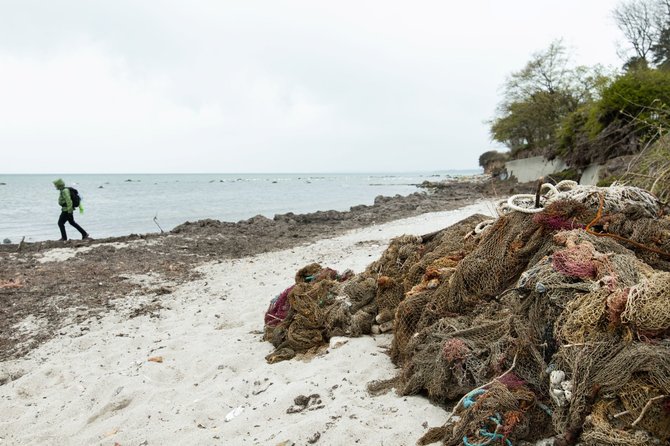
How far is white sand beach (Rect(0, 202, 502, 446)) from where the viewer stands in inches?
139

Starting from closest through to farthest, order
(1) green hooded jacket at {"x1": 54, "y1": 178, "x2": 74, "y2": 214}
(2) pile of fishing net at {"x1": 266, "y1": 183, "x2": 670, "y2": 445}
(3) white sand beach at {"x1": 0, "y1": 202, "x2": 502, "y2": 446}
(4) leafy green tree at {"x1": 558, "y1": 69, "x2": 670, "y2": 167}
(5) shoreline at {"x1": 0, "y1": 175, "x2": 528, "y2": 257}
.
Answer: (2) pile of fishing net at {"x1": 266, "y1": 183, "x2": 670, "y2": 445} → (3) white sand beach at {"x1": 0, "y1": 202, "x2": 502, "y2": 446} → (5) shoreline at {"x1": 0, "y1": 175, "x2": 528, "y2": 257} → (1) green hooded jacket at {"x1": 54, "y1": 178, "x2": 74, "y2": 214} → (4) leafy green tree at {"x1": 558, "y1": 69, "x2": 670, "y2": 167}

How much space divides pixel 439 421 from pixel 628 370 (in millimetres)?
1286

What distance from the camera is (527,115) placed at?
3862 centimetres

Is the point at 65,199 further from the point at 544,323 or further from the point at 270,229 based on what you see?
the point at 544,323

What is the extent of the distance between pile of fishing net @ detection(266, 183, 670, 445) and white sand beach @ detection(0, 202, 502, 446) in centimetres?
33

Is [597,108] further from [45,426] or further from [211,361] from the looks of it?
[45,426]

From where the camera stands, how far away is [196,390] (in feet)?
14.9

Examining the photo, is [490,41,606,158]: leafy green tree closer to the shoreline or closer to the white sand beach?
the shoreline

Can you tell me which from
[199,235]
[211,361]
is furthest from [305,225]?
[211,361]

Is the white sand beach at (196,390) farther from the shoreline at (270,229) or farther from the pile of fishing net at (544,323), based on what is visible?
the shoreline at (270,229)

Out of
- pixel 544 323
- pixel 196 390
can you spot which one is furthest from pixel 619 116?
pixel 196 390

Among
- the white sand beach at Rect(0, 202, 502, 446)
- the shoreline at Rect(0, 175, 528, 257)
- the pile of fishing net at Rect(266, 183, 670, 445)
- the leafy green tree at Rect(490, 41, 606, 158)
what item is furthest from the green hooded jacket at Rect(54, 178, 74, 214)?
the leafy green tree at Rect(490, 41, 606, 158)

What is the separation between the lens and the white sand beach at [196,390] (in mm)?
3529

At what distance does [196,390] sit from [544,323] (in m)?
3.20
